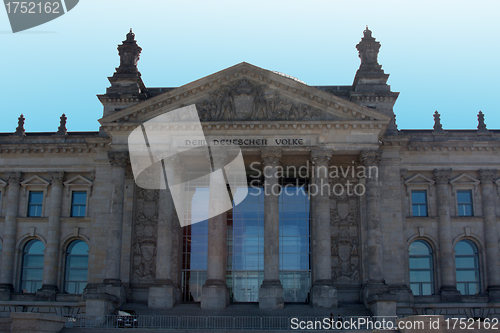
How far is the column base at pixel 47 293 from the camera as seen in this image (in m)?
43.0

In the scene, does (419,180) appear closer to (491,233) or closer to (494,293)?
(491,233)

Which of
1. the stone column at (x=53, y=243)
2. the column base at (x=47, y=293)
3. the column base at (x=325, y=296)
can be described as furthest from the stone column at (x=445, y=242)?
the stone column at (x=53, y=243)

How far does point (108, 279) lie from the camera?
127ft

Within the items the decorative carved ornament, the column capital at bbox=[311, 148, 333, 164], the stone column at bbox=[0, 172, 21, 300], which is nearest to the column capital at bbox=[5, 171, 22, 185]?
the stone column at bbox=[0, 172, 21, 300]

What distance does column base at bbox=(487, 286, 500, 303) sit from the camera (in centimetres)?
4181

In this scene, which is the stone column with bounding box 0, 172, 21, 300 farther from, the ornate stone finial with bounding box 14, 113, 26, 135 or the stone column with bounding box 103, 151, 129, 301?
the stone column with bounding box 103, 151, 129, 301

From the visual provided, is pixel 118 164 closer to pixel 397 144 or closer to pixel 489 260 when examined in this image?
pixel 397 144

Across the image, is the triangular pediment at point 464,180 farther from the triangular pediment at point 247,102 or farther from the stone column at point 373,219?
the triangular pediment at point 247,102

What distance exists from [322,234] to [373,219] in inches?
138

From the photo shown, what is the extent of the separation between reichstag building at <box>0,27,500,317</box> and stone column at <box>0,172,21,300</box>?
10 cm

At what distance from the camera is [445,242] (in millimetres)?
43062

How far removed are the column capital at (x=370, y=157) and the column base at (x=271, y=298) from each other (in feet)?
32.7

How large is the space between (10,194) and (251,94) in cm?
2051

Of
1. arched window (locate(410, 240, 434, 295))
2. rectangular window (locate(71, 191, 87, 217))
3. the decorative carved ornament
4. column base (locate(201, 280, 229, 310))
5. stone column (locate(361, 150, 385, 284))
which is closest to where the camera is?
column base (locate(201, 280, 229, 310))
